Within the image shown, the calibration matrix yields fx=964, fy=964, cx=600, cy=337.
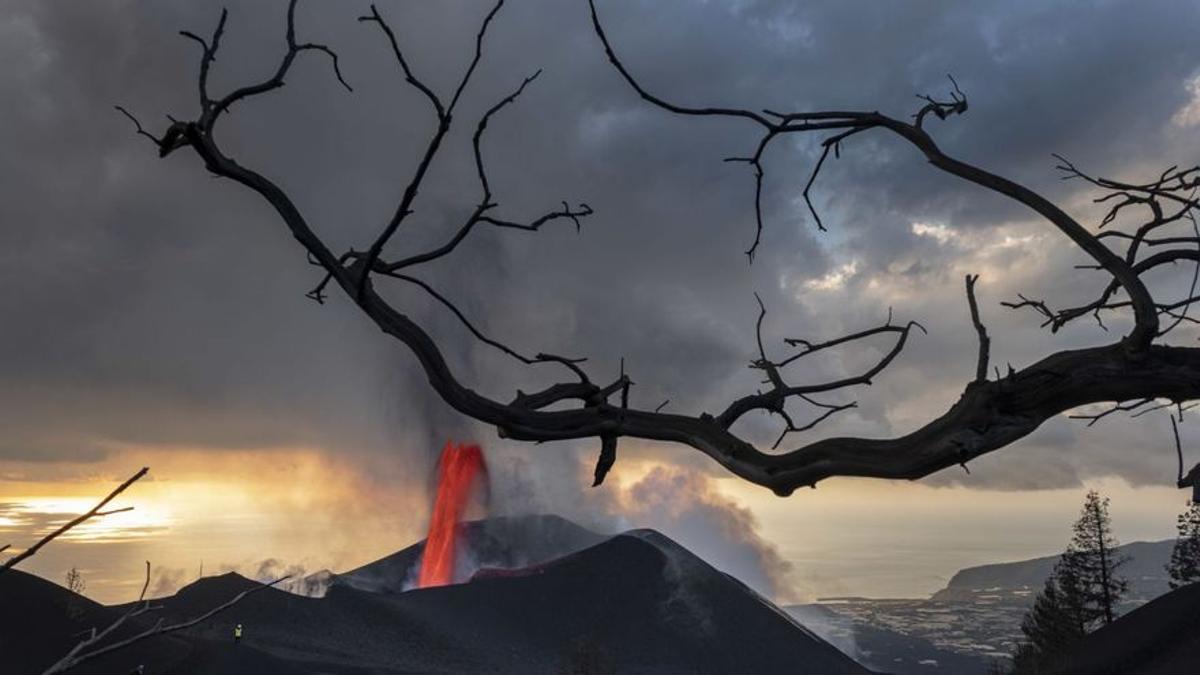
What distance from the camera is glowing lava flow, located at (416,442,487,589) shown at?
15725 cm

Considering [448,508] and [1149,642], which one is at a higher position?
[448,508]

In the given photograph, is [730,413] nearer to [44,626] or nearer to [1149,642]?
[1149,642]

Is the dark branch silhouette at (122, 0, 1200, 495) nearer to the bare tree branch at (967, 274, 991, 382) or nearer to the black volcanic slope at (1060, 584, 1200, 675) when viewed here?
the bare tree branch at (967, 274, 991, 382)

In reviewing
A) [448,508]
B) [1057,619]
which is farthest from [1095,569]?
[448,508]

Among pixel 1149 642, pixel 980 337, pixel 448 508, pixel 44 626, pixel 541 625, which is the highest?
pixel 448 508

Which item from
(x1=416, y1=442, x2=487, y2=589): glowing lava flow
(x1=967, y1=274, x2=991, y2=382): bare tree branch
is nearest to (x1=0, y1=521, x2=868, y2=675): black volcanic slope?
(x1=416, y1=442, x2=487, y2=589): glowing lava flow

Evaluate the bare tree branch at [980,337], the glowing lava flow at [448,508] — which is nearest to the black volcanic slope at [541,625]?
the glowing lava flow at [448,508]

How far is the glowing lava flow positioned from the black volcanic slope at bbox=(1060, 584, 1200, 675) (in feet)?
386

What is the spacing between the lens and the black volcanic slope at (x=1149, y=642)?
138ft

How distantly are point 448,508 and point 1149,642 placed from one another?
13503 centimetres

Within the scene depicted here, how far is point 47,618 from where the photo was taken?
5606 centimetres

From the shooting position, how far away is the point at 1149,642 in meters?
45.4

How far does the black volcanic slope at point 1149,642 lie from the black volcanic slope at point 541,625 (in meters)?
29.4

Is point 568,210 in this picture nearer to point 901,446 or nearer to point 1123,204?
point 901,446
